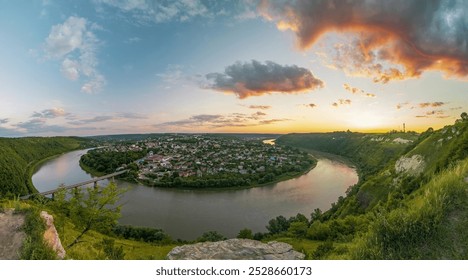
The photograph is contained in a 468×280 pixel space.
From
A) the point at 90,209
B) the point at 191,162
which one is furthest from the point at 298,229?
the point at 191,162

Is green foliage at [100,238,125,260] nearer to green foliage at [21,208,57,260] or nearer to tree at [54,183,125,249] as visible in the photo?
tree at [54,183,125,249]

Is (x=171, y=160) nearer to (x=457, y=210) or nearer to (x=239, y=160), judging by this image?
(x=239, y=160)

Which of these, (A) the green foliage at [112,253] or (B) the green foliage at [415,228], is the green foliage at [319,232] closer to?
(A) the green foliage at [112,253]

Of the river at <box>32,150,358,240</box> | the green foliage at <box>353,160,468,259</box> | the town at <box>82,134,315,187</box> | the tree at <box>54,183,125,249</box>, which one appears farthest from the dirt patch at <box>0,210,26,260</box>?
the town at <box>82,134,315,187</box>

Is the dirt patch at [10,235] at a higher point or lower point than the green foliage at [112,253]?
higher

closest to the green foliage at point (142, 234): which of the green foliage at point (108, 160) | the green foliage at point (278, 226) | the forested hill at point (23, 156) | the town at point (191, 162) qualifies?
the green foliage at point (278, 226)

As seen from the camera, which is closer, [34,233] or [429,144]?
[34,233]

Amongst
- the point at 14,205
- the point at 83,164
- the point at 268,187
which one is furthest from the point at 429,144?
the point at 83,164

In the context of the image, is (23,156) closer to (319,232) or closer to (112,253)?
(112,253)
